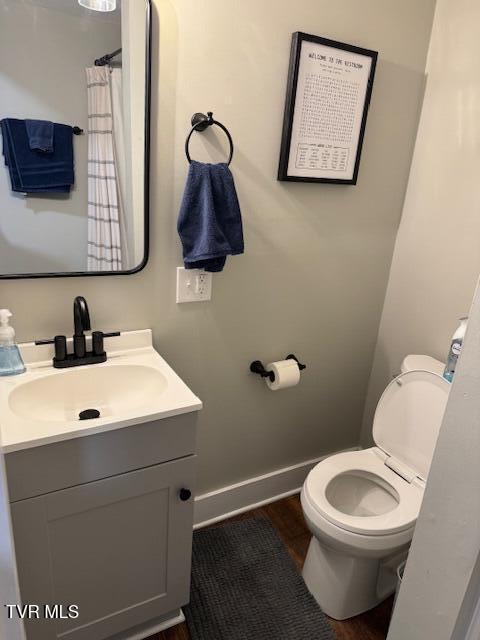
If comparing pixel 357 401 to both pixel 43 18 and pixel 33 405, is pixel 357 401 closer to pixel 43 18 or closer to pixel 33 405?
pixel 33 405

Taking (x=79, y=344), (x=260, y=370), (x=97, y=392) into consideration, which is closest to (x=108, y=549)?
(x=97, y=392)

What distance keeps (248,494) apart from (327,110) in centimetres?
169

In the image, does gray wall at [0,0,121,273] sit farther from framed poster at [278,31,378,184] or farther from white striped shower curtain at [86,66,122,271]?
framed poster at [278,31,378,184]

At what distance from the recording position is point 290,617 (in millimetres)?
1603

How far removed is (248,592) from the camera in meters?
1.68

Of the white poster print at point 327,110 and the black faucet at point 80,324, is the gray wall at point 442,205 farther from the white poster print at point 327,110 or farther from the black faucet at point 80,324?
the black faucet at point 80,324

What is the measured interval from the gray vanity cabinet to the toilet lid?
2.85 ft

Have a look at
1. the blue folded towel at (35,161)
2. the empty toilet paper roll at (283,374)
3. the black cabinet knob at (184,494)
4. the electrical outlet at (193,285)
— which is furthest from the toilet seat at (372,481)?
the blue folded towel at (35,161)

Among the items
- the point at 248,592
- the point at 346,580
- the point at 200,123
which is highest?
the point at 200,123

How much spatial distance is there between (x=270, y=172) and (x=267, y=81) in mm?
298

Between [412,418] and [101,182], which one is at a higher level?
[101,182]

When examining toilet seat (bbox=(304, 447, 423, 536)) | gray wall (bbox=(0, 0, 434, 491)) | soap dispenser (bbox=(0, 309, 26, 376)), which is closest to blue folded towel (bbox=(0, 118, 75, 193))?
gray wall (bbox=(0, 0, 434, 491))

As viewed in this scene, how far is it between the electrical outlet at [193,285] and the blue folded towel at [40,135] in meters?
Result: 0.55

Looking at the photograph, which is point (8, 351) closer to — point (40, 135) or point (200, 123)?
point (40, 135)
